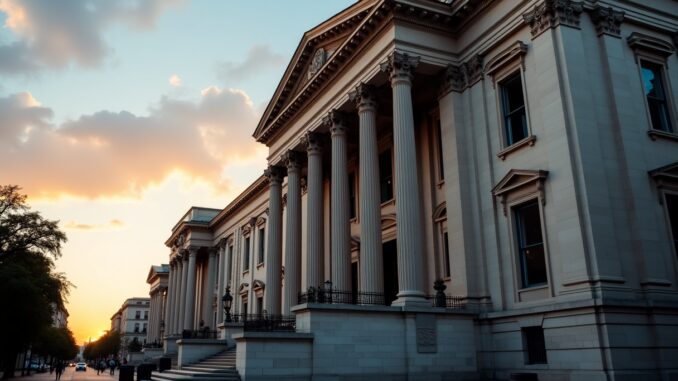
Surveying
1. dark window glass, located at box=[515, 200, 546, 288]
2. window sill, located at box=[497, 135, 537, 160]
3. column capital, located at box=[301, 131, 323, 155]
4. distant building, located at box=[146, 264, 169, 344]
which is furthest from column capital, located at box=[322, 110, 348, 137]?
distant building, located at box=[146, 264, 169, 344]

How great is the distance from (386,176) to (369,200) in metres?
6.06

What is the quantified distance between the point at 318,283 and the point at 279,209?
22.3ft

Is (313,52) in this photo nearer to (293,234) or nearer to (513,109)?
(293,234)

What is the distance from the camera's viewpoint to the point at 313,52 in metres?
29.2

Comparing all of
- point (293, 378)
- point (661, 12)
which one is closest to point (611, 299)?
point (293, 378)

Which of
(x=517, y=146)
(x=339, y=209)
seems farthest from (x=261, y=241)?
(x=517, y=146)

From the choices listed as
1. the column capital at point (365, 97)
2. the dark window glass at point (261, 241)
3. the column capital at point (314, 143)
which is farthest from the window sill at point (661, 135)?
the dark window glass at point (261, 241)

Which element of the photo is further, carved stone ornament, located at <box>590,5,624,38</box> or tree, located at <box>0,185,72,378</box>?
tree, located at <box>0,185,72,378</box>

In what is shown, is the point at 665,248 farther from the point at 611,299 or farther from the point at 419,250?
the point at 419,250

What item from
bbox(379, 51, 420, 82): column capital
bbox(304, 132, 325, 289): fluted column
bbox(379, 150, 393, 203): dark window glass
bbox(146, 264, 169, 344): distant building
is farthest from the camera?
bbox(146, 264, 169, 344): distant building

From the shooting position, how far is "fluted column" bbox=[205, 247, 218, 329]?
182 ft

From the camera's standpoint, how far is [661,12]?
801 inches

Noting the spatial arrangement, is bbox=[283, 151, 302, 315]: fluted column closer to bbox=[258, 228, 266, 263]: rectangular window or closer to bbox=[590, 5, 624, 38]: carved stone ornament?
bbox=[258, 228, 266, 263]: rectangular window

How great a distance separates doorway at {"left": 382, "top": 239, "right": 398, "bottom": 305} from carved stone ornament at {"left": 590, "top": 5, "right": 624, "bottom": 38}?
40.9 ft
